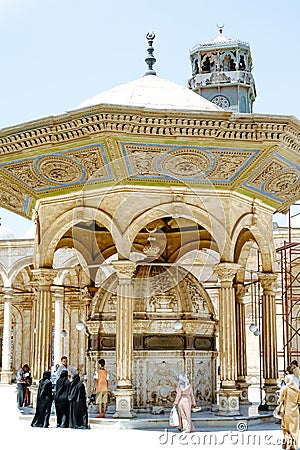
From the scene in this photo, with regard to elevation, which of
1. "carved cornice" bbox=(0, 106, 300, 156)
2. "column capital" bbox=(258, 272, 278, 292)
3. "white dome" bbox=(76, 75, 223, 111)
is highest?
"white dome" bbox=(76, 75, 223, 111)

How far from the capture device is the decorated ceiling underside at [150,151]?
841 centimetres

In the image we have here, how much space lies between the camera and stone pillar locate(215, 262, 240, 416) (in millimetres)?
9109

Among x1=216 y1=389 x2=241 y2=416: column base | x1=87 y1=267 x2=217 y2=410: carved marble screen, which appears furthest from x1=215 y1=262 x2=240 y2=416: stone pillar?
x1=87 y1=267 x2=217 y2=410: carved marble screen

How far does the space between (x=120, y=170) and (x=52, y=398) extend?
11.1 ft

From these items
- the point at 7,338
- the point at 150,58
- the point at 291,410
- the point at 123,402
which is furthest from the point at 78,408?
the point at 7,338

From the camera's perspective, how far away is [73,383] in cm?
868

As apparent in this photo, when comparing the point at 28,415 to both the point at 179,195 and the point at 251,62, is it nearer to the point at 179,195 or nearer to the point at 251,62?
the point at 179,195

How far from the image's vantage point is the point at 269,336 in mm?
10664

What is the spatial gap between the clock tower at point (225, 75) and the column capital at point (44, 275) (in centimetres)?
3112

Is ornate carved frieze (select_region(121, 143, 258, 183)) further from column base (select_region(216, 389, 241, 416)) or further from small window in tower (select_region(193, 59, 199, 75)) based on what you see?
small window in tower (select_region(193, 59, 199, 75))

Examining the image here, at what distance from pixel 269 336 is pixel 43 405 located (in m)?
4.07

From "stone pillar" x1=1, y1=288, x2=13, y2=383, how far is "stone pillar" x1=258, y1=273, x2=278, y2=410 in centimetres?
1406

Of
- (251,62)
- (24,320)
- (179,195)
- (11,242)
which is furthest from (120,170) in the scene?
(251,62)

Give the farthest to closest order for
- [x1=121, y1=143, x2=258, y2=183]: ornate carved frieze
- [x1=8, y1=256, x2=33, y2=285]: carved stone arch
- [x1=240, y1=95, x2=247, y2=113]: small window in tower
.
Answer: [x1=240, y1=95, x2=247, y2=113]: small window in tower → [x1=8, y1=256, x2=33, y2=285]: carved stone arch → [x1=121, y1=143, x2=258, y2=183]: ornate carved frieze
